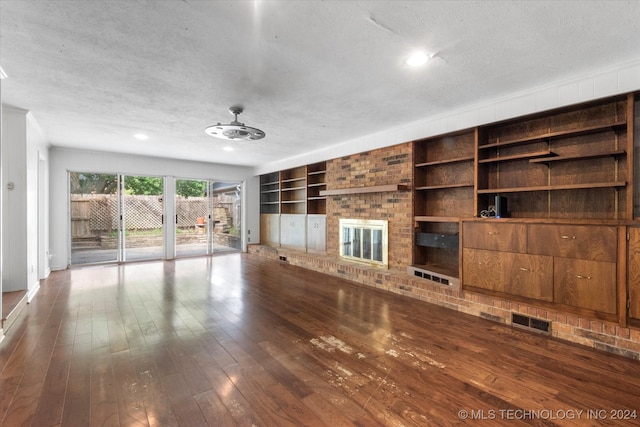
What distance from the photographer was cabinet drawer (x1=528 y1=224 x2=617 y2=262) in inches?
101

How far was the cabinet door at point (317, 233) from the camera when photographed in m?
6.34

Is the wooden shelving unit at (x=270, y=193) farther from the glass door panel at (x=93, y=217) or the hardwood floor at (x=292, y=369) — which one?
the hardwood floor at (x=292, y=369)

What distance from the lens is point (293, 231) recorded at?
24.4 ft

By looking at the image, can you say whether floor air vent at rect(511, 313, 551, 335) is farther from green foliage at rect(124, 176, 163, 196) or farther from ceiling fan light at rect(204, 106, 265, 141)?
green foliage at rect(124, 176, 163, 196)

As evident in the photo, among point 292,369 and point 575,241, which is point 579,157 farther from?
point 292,369

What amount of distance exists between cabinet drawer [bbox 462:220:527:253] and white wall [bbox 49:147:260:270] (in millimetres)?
6681

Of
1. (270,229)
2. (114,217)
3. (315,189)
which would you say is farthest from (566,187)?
(114,217)

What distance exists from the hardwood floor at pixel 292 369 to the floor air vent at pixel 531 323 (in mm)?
99

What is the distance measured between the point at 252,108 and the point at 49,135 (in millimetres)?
4094

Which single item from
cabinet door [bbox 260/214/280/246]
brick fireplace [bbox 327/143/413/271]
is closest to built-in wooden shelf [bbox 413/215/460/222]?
brick fireplace [bbox 327/143/413/271]

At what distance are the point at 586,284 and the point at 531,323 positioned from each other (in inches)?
24.7

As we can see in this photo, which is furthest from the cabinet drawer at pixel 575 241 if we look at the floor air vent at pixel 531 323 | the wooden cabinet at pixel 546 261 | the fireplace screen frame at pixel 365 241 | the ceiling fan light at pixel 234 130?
the ceiling fan light at pixel 234 130

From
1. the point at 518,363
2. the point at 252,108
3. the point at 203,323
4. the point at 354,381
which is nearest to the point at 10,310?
the point at 203,323

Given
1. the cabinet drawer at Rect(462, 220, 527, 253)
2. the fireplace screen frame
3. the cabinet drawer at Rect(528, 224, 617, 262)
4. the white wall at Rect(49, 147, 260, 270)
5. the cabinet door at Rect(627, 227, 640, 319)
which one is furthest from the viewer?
the white wall at Rect(49, 147, 260, 270)
